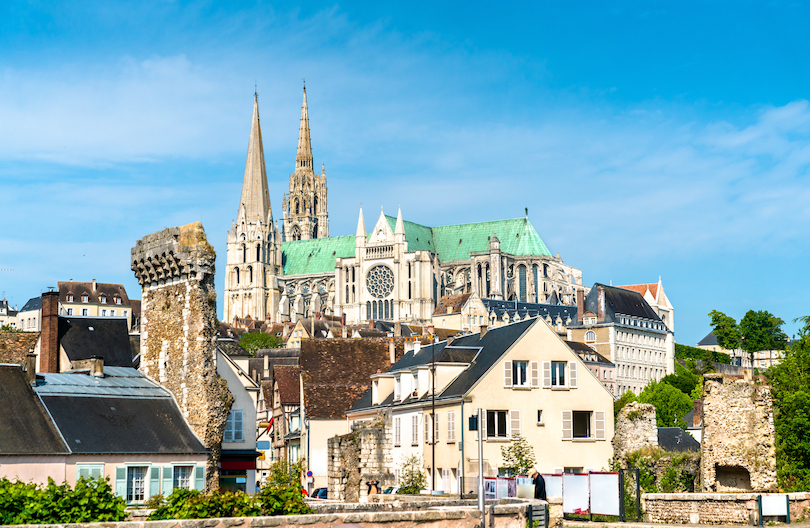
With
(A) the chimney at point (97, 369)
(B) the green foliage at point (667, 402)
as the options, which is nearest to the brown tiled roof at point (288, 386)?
(A) the chimney at point (97, 369)

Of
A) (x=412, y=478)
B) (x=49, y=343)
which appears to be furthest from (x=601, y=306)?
(x=49, y=343)

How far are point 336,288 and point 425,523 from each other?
16579 cm

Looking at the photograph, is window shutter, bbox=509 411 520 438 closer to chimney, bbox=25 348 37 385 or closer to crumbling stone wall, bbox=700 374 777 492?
crumbling stone wall, bbox=700 374 777 492

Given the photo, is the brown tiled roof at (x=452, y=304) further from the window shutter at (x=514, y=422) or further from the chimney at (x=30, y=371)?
the chimney at (x=30, y=371)

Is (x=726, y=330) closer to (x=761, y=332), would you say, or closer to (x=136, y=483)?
(x=761, y=332)

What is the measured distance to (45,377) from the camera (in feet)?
87.5

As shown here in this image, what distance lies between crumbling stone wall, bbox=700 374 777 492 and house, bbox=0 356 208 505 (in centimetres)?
1317

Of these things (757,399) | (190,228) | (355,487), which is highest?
(190,228)

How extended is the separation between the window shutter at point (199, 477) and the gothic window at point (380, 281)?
14899 centimetres

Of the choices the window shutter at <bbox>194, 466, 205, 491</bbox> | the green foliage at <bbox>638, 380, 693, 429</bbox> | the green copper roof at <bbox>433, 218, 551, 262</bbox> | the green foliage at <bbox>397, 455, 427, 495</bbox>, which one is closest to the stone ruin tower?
the window shutter at <bbox>194, 466, 205, 491</bbox>

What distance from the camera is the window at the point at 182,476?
25.6 meters

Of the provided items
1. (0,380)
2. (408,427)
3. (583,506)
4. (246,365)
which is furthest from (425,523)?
(246,365)

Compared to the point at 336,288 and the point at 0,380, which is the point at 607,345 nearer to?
the point at 336,288

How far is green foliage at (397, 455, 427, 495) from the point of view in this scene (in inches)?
1334
